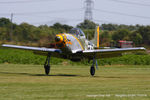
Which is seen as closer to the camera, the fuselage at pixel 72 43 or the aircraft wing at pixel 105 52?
the fuselage at pixel 72 43

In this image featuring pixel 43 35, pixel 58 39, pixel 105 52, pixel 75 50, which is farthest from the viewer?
pixel 43 35

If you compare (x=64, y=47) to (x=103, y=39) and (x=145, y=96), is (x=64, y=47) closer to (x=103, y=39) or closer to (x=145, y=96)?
(x=145, y=96)

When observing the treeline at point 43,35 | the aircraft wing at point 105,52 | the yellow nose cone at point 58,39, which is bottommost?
the aircraft wing at point 105,52

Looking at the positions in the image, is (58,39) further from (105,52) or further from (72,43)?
(105,52)

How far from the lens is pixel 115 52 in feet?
79.1

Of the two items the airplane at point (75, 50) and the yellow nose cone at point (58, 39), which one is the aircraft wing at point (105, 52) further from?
the yellow nose cone at point (58, 39)

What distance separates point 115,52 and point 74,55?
3006 mm

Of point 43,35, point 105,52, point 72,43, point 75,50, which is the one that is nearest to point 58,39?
point 72,43

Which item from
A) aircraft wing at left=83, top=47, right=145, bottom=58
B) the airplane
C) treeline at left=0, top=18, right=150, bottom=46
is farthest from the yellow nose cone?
treeline at left=0, top=18, right=150, bottom=46

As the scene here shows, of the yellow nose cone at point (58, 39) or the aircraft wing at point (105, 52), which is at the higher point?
the yellow nose cone at point (58, 39)

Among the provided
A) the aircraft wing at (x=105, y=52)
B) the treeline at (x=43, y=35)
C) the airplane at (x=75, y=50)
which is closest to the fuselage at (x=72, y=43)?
the airplane at (x=75, y=50)

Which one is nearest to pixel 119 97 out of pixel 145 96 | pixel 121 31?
pixel 145 96

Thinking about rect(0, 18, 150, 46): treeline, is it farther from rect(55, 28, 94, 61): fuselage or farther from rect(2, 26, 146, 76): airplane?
rect(55, 28, 94, 61): fuselage

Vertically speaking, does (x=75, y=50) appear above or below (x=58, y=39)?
below
